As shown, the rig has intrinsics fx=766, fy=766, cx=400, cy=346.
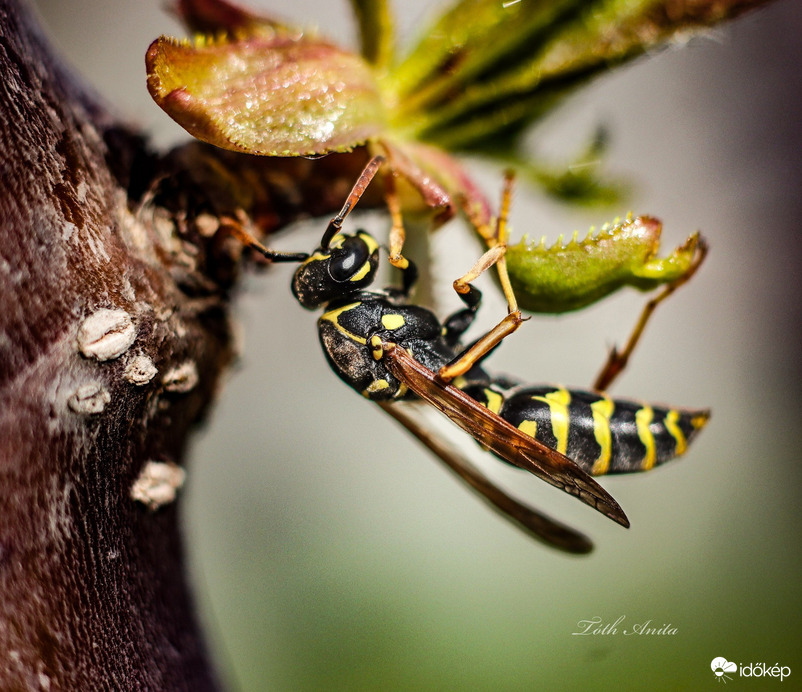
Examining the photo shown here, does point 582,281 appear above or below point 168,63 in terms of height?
below

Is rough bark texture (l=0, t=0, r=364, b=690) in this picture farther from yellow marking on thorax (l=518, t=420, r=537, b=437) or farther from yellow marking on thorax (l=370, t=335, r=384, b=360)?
yellow marking on thorax (l=518, t=420, r=537, b=437)

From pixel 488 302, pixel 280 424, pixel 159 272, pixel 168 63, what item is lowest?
pixel 280 424

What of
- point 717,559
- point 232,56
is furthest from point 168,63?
point 717,559

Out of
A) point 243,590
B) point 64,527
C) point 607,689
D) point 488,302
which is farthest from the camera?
point 243,590

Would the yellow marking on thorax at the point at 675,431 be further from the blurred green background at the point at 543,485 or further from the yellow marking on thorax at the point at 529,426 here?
the blurred green background at the point at 543,485

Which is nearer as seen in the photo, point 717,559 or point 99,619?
point 99,619

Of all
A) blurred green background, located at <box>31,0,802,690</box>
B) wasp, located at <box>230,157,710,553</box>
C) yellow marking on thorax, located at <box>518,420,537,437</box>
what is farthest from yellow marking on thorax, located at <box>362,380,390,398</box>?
blurred green background, located at <box>31,0,802,690</box>

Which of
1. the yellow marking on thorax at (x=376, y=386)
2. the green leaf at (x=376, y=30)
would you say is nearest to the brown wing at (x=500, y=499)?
the yellow marking on thorax at (x=376, y=386)

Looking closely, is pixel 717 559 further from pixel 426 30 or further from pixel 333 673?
pixel 426 30
